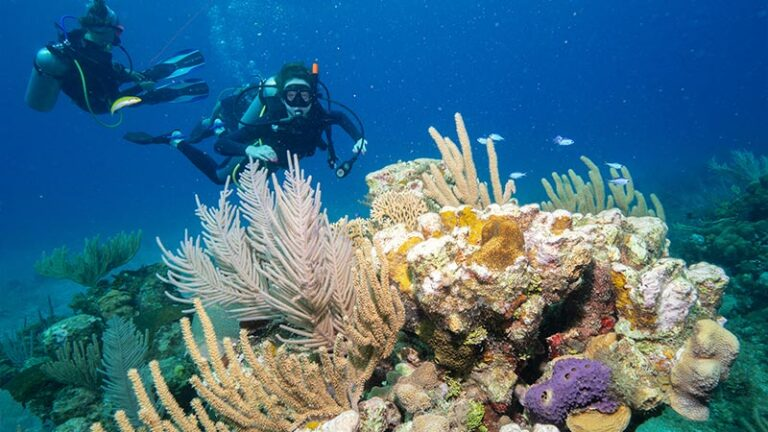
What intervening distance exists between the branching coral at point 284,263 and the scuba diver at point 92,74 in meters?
7.45

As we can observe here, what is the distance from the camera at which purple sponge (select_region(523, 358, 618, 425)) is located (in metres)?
2.11

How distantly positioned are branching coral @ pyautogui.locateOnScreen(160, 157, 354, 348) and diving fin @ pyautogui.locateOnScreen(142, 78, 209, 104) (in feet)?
27.9

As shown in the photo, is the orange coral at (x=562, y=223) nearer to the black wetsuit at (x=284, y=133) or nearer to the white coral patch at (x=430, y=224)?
the white coral patch at (x=430, y=224)

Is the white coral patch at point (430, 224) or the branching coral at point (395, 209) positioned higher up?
the branching coral at point (395, 209)

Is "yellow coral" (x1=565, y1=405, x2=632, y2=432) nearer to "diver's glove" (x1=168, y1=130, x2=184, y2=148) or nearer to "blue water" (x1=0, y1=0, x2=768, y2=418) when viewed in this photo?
"diver's glove" (x1=168, y1=130, x2=184, y2=148)

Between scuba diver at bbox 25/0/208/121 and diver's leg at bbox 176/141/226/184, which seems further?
diver's leg at bbox 176/141/226/184

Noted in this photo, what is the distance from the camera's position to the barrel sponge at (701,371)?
7.23 ft

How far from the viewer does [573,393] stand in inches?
83.0

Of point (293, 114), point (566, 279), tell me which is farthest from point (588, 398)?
point (293, 114)

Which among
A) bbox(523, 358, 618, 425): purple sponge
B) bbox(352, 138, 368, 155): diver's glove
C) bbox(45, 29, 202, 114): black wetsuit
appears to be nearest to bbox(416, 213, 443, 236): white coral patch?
bbox(523, 358, 618, 425): purple sponge

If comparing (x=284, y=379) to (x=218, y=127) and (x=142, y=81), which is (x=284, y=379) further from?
(x=142, y=81)

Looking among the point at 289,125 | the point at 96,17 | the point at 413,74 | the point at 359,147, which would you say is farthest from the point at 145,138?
the point at 413,74

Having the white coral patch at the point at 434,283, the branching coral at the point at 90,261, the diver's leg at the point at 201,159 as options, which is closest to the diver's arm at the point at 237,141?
the diver's leg at the point at 201,159

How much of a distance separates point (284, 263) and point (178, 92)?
33.1 feet
